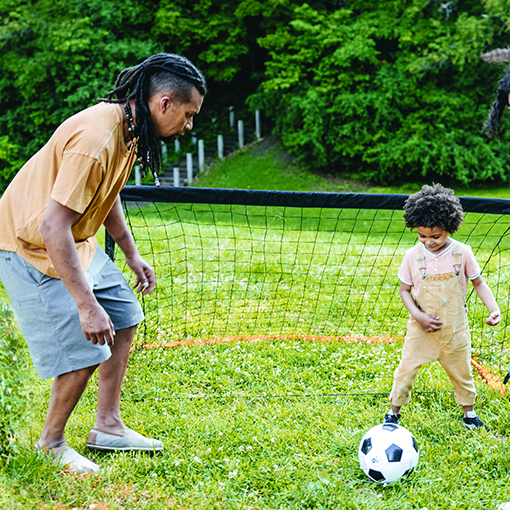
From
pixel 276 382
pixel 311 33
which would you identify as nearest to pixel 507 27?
pixel 311 33

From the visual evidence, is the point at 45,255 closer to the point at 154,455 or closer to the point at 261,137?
the point at 154,455

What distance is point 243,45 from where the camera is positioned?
79.9 ft

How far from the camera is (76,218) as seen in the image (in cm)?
231

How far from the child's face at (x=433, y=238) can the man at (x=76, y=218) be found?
4.74 ft

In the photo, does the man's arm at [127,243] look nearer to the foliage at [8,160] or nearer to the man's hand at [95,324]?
the man's hand at [95,324]

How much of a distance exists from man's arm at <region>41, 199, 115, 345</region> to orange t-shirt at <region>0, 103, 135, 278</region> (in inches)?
2.5

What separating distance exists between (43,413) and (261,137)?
893 inches

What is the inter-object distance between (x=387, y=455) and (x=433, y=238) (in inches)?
47.8

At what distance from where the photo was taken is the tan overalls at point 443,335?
307cm

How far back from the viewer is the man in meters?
2.25

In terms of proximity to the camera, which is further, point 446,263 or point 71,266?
point 446,263

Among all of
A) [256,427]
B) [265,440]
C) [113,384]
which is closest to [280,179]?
[256,427]

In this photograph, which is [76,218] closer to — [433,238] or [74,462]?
[74,462]

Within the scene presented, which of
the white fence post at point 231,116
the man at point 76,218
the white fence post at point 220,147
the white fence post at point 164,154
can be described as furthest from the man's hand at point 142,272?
the white fence post at point 231,116
